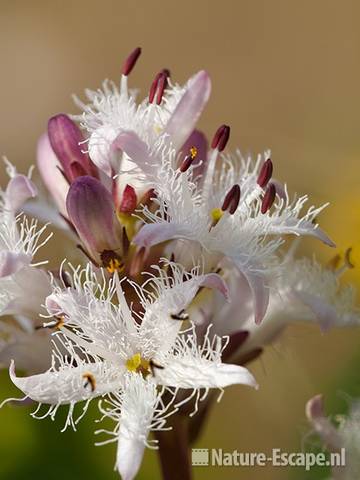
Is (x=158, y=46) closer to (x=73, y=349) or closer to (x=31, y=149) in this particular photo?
(x=31, y=149)

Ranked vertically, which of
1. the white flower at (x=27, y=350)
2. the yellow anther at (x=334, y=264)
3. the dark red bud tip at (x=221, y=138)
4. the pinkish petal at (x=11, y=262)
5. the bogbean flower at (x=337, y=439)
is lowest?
the bogbean flower at (x=337, y=439)

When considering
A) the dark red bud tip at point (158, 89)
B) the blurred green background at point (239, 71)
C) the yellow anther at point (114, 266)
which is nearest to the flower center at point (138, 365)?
the yellow anther at point (114, 266)

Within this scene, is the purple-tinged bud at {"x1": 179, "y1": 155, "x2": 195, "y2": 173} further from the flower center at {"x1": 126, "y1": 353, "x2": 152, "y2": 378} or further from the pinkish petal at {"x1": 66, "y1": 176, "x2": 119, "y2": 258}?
the flower center at {"x1": 126, "y1": 353, "x2": 152, "y2": 378}

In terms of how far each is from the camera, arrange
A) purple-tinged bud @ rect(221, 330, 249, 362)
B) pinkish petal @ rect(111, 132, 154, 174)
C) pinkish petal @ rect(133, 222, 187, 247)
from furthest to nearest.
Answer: purple-tinged bud @ rect(221, 330, 249, 362) → pinkish petal @ rect(111, 132, 154, 174) → pinkish petal @ rect(133, 222, 187, 247)

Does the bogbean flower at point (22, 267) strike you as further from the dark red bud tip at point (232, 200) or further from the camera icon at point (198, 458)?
the camera icon at point (198, 458)

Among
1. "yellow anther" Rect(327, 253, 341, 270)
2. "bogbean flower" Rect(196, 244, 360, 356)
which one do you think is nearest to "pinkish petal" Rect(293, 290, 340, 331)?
"bogbean flower" Rect(196, 244, 360, 356)

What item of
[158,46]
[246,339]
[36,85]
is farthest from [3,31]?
[246,339]
